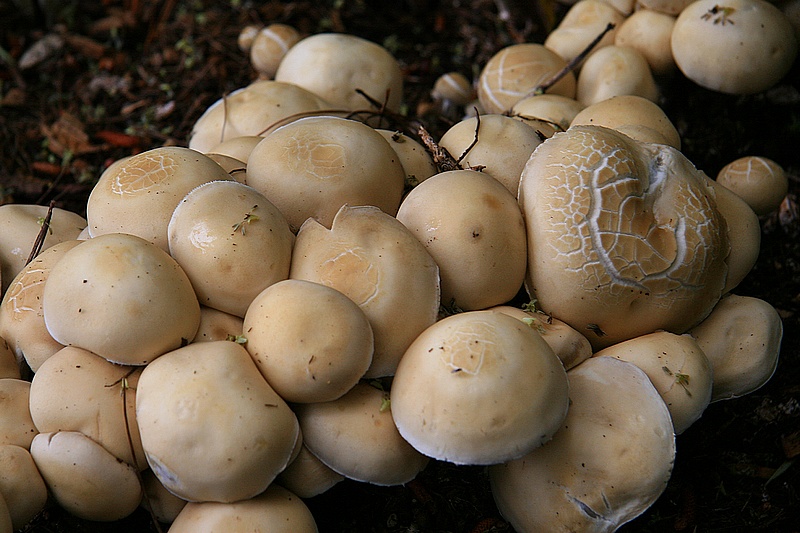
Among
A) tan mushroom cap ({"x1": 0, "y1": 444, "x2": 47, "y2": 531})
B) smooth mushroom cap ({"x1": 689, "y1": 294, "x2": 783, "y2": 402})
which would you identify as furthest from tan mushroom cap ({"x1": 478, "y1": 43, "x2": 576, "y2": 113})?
tan mushroom cap ({"x1": 0, "y1": 444, "x2": 47, "y2": 531})

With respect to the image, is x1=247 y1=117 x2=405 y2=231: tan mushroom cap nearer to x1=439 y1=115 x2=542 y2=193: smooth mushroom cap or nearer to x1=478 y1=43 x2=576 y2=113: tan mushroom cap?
x1=439 y1=115 x2=542 y2=193: smooth mushroom cap

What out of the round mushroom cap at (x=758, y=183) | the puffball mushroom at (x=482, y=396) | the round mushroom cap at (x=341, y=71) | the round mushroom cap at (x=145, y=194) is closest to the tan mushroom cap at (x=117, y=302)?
the round mushroom cap at (x=145, y=194)

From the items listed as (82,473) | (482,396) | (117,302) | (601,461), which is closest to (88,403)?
(82,473)

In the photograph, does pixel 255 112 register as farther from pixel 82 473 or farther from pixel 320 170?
pixel 82 473

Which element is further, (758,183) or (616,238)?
(758,183)

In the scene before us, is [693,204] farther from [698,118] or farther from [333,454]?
[698,118]
